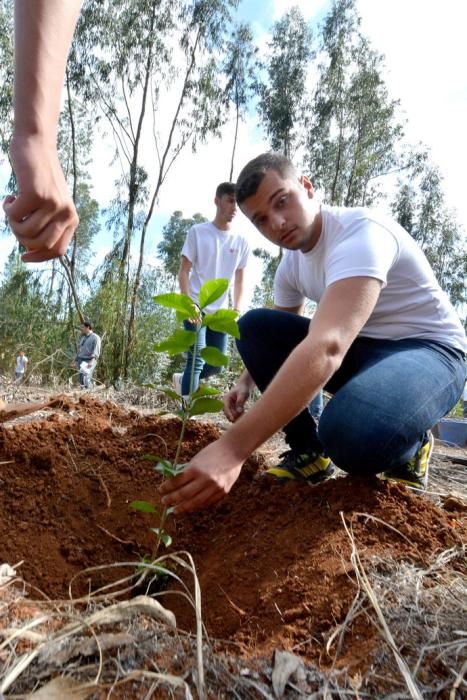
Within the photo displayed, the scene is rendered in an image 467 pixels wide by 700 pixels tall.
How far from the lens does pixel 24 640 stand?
70 centimetres

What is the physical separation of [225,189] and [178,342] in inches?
109

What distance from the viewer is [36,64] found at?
73 centimetres

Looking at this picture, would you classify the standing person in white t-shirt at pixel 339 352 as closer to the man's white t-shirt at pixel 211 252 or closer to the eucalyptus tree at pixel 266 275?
the man's white t-shirt at pixel 211 252

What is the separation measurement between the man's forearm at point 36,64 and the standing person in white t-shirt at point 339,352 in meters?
0.67

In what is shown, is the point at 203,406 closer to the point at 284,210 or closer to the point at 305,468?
the point at 305,468

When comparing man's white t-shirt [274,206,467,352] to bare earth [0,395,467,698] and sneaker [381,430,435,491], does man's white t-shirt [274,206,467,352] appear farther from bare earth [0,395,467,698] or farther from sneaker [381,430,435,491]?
bare earth [0,395,467,698]

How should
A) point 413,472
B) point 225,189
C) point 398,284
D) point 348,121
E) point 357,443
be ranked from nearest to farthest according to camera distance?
point 357,443 < point 413,472 < point 398,284 < point 225,189 < point 348,121

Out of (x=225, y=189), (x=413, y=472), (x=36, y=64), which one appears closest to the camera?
(x=36, y=64)

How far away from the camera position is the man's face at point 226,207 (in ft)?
12.0

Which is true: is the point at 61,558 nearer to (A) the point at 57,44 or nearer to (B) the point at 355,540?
(B) the point at 355,540

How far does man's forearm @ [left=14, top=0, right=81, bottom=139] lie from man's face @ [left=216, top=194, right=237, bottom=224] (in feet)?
9.82

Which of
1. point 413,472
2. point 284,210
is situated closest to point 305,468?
point 413,472

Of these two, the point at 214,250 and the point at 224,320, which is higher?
the point at 224,320

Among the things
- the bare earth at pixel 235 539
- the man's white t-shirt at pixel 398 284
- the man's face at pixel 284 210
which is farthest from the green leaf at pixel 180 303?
the man's face at pixel 284 210
